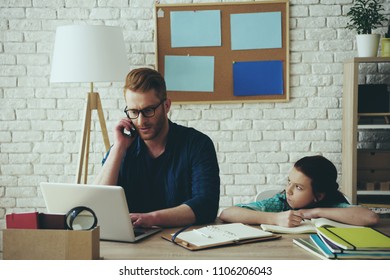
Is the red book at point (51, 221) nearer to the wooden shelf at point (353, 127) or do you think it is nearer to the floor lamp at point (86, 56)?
the floor lamp at point (86, 56)

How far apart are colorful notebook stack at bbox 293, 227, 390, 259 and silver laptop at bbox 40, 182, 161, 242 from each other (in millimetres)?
504

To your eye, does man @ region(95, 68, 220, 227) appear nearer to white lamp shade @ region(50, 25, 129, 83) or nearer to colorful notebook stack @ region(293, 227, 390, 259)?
colorful notebook stack @ region(293, 227, 390, 259)

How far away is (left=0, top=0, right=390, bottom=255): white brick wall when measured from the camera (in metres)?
3.46

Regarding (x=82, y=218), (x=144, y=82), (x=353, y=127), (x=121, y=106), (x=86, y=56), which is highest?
(x=86, y=56)

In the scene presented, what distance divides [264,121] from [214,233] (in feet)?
6.56

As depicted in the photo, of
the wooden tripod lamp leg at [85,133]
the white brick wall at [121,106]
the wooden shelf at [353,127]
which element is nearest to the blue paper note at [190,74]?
the white brick wall at [121,106]

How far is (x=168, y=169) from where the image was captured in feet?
6.77

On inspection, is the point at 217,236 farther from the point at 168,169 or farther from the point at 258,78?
the point at 258,78

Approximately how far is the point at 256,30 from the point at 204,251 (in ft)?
7.56

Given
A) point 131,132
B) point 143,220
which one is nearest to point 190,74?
point 131,132

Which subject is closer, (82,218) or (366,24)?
(82,218)

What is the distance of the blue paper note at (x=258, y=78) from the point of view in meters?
3.47

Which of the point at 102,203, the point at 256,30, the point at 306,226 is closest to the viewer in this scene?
the point at 102,203
